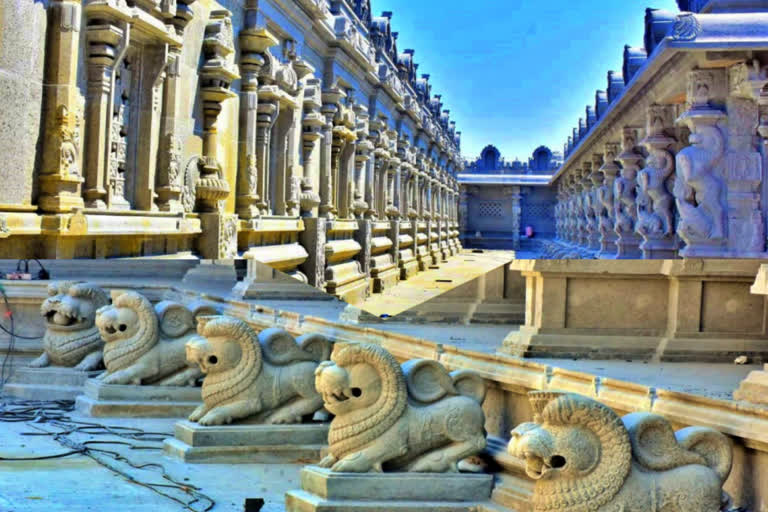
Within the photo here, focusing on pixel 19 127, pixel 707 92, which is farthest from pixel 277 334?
pixel 707 92

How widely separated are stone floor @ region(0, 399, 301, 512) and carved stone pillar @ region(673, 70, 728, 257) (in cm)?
538

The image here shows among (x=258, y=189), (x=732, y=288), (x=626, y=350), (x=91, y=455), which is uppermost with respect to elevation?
(x=258, y=189)

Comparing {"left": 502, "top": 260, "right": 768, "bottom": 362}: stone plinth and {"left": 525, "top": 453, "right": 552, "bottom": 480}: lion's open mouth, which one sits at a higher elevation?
{"left": 502, "top": 260, "right": 768, "bottom": 362}: stone plinth

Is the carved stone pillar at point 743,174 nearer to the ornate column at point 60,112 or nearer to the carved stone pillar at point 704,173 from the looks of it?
the carved stone pillar at point 704,173

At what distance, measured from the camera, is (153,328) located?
296 inches

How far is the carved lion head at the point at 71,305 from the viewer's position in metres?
8.12

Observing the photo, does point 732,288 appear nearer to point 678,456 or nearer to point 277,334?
point 678,456

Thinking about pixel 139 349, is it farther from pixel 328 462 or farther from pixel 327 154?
pixel 327 154

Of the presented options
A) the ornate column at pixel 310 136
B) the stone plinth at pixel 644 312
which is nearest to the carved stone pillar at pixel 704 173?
the stone plinth at pixel 644 312

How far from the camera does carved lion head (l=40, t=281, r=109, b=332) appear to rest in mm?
8117

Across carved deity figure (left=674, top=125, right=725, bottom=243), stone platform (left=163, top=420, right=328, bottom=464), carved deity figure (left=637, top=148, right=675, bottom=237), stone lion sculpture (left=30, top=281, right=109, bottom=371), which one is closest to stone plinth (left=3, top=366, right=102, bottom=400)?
stone lion sculpture (left=30, top=281, right=109, bottom=371)

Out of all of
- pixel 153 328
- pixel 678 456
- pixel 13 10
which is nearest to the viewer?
pixel 678 456

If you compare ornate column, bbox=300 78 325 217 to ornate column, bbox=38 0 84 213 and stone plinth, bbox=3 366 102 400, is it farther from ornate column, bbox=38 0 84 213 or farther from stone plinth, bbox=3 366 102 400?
stone plinth, bbox=3 366 102 400

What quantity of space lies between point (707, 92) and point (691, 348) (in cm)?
482
